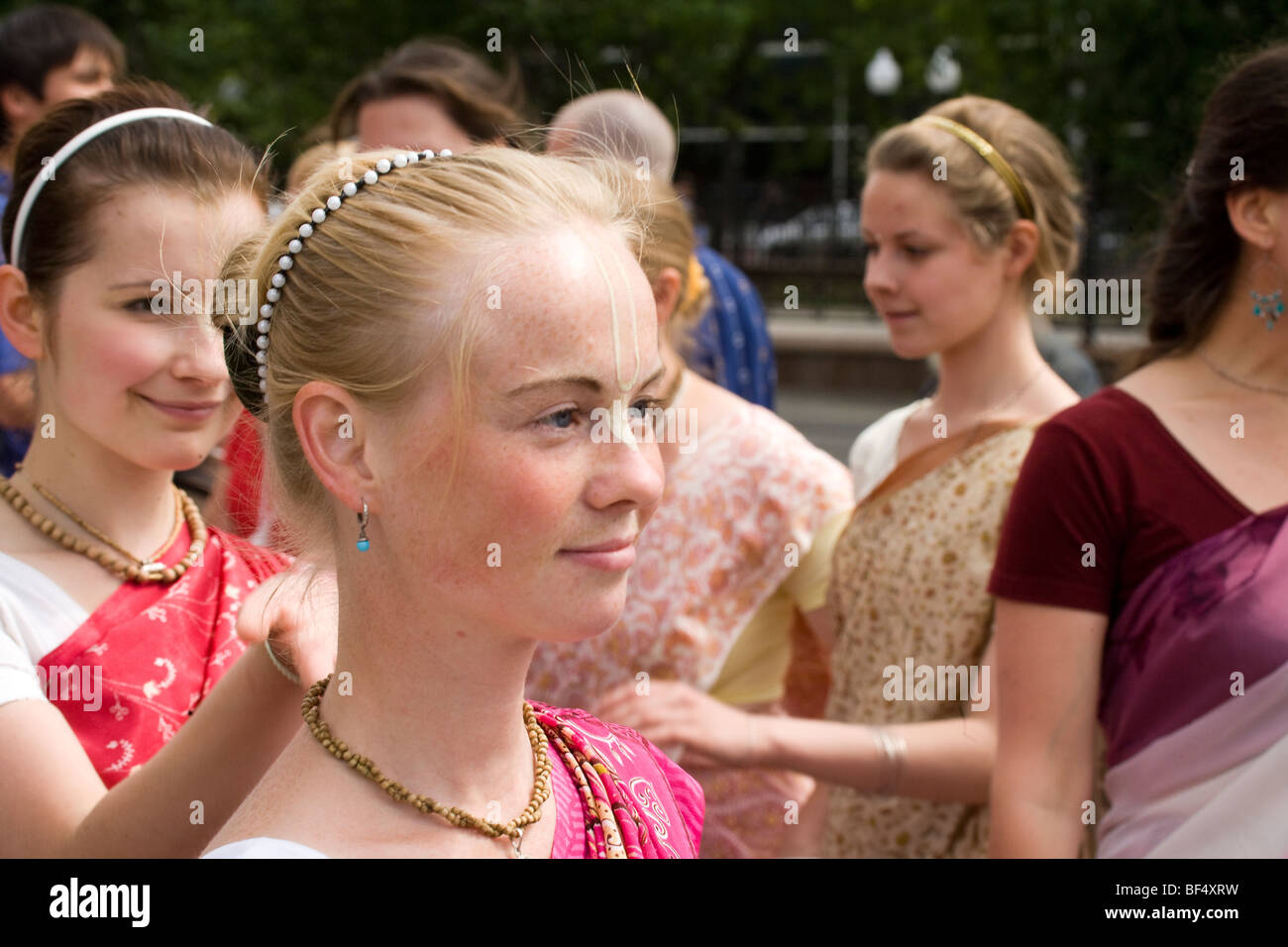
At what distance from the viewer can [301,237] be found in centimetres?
141

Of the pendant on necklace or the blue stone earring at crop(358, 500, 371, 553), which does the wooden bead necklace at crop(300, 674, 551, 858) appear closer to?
the pendant on necklace

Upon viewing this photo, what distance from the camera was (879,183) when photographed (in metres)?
2.89

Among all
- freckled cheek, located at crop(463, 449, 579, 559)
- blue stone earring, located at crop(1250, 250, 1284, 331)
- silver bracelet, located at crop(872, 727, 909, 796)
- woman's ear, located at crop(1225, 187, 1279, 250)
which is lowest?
silver bracelet, located at crop(872, 727, 909, 796)

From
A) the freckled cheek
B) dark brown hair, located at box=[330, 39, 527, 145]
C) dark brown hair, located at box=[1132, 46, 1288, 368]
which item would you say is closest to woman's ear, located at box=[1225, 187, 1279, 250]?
dark brown hair, located at box=[1132, 46, 1288, 368]

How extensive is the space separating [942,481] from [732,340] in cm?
127

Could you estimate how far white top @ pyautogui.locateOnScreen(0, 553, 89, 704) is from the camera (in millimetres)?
1682

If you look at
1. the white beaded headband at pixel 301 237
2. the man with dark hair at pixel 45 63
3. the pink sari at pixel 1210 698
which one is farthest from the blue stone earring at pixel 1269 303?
the man with dark hair at pixel 45 63

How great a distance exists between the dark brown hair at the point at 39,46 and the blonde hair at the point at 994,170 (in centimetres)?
239

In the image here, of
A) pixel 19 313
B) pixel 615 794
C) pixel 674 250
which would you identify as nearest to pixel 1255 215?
pixel 674 250

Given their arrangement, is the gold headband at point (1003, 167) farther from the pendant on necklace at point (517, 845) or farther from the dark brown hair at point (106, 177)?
the pendant on necklace at point (517, 845)

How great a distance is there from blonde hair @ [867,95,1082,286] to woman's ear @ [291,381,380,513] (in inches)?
69.4
